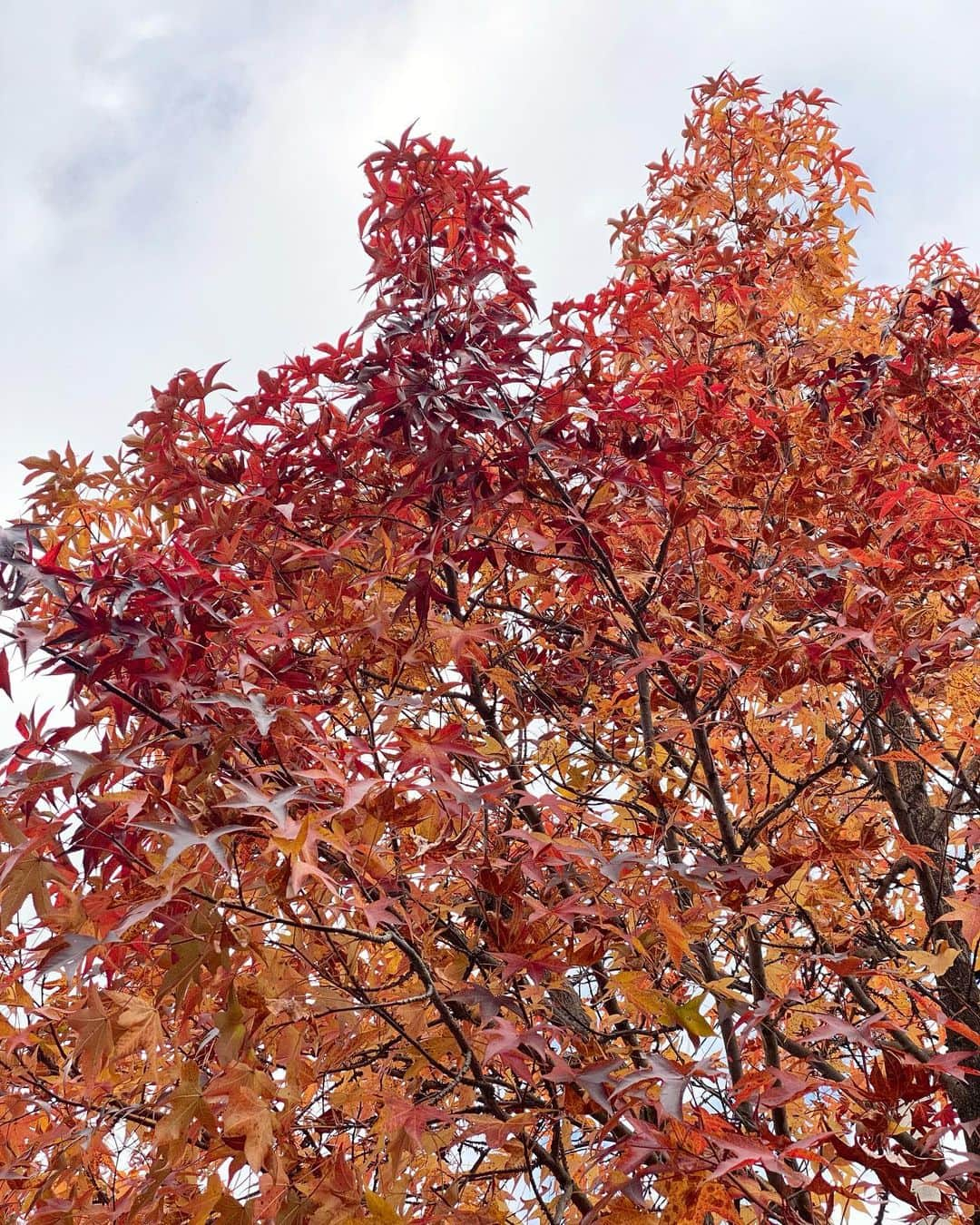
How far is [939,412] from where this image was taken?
11.0 feet

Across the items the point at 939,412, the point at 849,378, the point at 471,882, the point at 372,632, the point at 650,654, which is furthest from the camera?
the point at 849,378

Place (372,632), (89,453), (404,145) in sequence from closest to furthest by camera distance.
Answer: (372,632) < (404,145) < (89,453)

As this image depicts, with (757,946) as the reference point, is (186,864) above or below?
below

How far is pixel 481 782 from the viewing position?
2.48m

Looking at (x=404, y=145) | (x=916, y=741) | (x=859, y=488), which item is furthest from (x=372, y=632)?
(x=916, y=741)

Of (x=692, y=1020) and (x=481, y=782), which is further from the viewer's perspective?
(x=481, y=782)

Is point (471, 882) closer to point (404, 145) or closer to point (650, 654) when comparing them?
point (650, 654)

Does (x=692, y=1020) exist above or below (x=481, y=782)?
below

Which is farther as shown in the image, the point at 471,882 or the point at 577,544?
the point at 577,544

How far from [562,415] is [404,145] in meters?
0.80

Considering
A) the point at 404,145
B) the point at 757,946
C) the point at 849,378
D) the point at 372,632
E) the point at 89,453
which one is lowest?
the point at 757,946

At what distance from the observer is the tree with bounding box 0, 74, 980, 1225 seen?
5.50ft

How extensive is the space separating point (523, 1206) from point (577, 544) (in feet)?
4.99

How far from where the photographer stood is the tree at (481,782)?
1.68 meters
